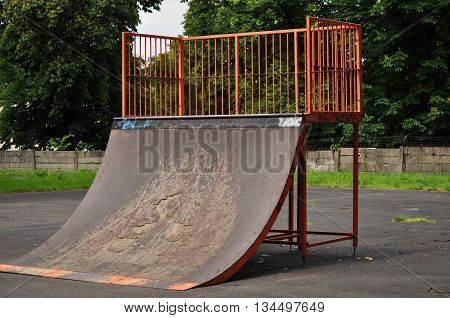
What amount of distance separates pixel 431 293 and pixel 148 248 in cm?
309

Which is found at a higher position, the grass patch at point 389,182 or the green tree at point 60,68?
the green tree at point 60,68

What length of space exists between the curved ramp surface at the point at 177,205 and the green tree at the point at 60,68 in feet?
101

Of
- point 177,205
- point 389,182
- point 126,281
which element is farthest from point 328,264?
point 389,182

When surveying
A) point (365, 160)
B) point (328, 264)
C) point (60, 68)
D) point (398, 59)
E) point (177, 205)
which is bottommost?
point (328, 264)

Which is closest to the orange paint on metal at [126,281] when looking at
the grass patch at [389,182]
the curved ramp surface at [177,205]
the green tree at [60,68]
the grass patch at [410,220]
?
the curved ramp surface at [177,205]

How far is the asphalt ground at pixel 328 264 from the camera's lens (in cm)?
796

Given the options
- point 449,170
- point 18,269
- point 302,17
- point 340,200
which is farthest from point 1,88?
point 18,269

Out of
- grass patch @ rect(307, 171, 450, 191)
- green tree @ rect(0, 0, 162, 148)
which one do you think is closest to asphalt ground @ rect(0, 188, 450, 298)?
grass patch @ rect(307, 171, 450, 191)

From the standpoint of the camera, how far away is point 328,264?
9.90 m

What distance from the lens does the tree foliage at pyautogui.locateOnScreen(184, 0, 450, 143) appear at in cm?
3950

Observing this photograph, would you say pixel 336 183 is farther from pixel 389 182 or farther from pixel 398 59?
pixel 398 59

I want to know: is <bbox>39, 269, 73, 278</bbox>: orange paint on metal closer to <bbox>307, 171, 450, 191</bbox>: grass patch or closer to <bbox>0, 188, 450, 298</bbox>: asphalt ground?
<bbox>0, 188, 450, 298</bbox>: asphalt ground

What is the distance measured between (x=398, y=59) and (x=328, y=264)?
31514 mm

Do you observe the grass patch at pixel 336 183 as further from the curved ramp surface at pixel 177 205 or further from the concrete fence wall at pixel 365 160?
the curved ramp surface at pixel 177 205
